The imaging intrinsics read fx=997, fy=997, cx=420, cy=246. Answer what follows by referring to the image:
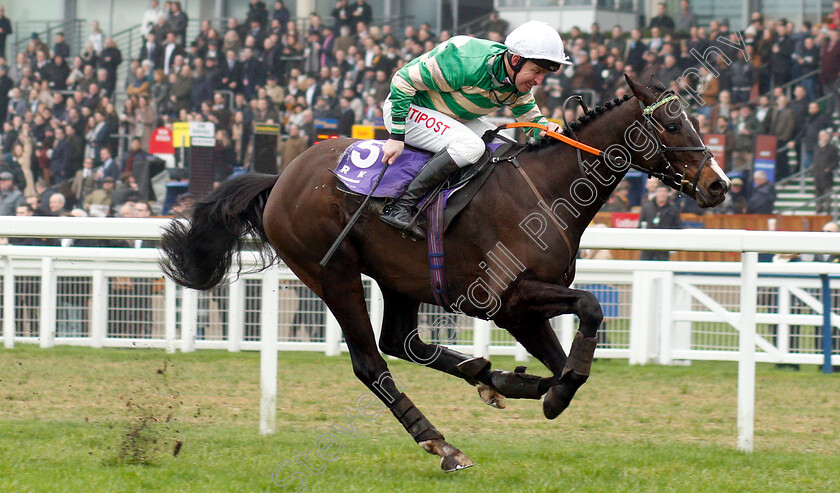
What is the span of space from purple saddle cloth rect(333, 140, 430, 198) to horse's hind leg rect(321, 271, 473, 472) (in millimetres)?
→ 462

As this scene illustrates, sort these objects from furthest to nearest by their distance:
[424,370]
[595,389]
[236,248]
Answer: [424,370], [595,389], [236,248]

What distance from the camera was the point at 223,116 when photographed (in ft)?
45.6

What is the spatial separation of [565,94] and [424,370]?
21.5ft

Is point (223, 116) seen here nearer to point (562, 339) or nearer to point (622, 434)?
point (562, 339)

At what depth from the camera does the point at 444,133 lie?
454 centimetres

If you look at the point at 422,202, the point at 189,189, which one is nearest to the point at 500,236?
the point at 422,202

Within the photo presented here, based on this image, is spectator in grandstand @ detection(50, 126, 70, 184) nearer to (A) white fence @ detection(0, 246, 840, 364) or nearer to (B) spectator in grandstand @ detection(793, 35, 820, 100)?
(A) white fence @ detection(0, 246, 840, 364)

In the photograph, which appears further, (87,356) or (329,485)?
(87,356)

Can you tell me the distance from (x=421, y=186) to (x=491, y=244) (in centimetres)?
41

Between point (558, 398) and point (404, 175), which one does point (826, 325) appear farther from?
point (404, 175)

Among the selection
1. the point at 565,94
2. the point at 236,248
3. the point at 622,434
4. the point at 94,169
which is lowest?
the point at 622,434

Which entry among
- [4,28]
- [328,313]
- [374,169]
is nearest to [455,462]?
[374,169]

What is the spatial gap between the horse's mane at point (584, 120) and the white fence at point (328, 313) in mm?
2642

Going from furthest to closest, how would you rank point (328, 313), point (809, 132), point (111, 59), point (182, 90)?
point (111, 59) < point (182, 90) < point (809, 132) < point (328, 313)
